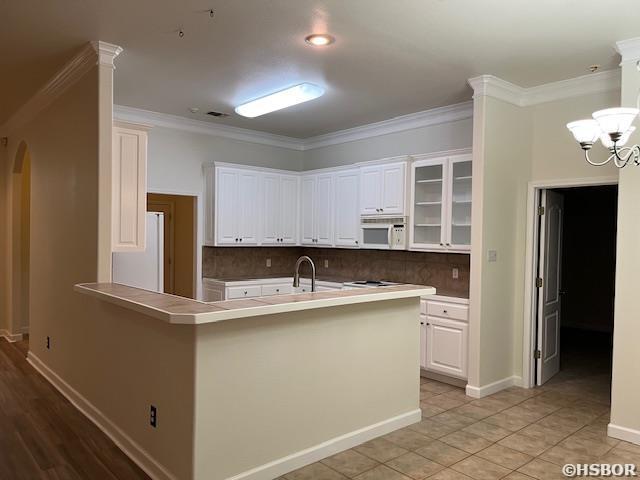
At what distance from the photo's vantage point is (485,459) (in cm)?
319

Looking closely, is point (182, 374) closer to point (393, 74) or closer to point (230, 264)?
point (393, 74)

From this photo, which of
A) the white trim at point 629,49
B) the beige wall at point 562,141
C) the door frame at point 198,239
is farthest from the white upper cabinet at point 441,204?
the door frame at point 198,239

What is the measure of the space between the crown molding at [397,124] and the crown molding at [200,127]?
→ 1.19ft

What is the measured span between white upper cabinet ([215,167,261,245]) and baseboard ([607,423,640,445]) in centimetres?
429

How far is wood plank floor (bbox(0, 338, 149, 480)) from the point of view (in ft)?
9.60

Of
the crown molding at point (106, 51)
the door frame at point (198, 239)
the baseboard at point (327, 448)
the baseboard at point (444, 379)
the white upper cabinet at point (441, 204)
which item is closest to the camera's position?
the baseboard at point (327, 448)

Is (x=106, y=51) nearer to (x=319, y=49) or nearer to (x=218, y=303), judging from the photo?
(x=319, y=49)

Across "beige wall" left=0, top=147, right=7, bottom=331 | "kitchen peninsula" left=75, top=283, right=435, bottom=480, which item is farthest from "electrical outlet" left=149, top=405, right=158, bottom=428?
"beige wall" left=0, top=147, right=7, bottom=331

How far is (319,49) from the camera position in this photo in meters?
3.67

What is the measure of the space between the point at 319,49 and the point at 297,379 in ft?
7.76

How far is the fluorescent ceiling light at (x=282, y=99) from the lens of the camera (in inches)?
175

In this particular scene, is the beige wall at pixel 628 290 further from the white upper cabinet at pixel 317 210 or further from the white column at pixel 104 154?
the white column at pixel 104 154

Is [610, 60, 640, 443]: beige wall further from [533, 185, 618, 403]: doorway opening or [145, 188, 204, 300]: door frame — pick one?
[145, 188, 204, 300]: door frame

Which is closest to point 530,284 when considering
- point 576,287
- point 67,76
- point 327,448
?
point 327,448
